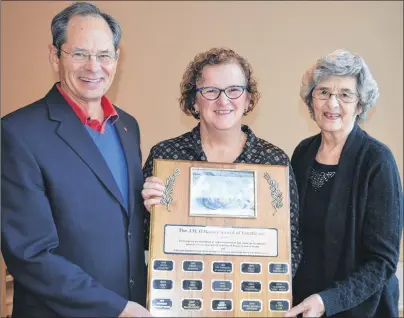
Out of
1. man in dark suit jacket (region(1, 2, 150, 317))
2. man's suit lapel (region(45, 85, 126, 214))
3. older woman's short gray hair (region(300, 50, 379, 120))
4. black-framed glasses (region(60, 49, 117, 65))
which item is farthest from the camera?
older woman's short gray hair (region(300, 50, 379, 120))

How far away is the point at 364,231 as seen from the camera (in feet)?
6.33

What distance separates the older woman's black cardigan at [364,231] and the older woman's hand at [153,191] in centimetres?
72

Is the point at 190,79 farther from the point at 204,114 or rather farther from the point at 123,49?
the point at 123,49

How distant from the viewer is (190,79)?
2.00 meters

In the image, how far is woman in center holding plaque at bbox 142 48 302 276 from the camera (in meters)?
1.89

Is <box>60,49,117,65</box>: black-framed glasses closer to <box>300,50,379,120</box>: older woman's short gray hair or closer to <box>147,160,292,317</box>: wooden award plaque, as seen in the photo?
<box>147,160,292,317</box>: wooden award plaque

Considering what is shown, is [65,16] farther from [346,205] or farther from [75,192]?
[346,205]

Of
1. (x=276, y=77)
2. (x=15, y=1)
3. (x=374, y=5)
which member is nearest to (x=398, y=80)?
(x=374, y=5)

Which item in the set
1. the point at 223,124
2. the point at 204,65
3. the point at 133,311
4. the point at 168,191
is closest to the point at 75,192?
the point at 168,191

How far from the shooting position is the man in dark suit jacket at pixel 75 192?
5.07 feet

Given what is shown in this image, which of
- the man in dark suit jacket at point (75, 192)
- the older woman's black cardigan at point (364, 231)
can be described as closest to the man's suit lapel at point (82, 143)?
the man in dark suit jacket at point (75, 192)

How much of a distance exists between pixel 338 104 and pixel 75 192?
1.18 m

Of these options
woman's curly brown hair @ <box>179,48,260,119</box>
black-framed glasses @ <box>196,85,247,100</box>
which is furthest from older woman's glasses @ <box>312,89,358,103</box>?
black-framed glasses @ <box>196,85,247,100</box>

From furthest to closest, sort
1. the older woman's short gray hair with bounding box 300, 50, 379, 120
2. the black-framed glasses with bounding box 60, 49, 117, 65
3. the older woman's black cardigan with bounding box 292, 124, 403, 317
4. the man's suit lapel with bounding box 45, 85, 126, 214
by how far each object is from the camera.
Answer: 1. the older woman's short gray hair with bounding box 300, 50, 379, 120
2. the older woman's black cardigan with bounding box 292, 124, 403, 317
3. the black-framed glasses with bounding box 60, 49, 117, 65
4. the man's suit lapel with bounding box 45, 85, 126, 214
